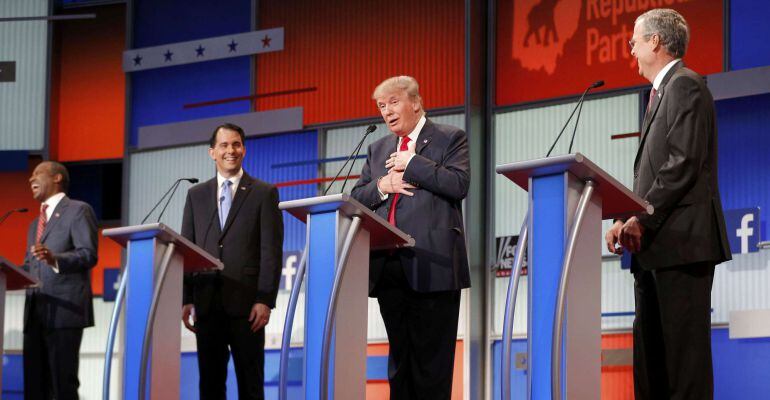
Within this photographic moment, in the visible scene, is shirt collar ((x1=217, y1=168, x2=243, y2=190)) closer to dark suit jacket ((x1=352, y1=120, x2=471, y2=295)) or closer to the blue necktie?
the blue necktie

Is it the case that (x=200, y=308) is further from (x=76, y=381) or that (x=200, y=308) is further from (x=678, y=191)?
(x=678, y=191)

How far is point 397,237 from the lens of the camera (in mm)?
3260

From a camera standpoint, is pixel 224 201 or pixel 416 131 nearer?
pixel 416 131

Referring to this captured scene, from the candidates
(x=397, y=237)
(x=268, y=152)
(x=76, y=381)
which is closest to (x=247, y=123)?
(x=268, y=152)

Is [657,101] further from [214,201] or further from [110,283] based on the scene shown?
[110,283]

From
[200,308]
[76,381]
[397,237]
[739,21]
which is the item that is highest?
[739,21]

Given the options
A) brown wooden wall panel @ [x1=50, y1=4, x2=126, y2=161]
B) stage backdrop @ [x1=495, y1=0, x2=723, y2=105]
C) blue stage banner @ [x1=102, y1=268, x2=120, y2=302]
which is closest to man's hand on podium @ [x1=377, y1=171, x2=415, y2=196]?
stage backdrop @ [x1=495, y1=0, x2=723, y2=105]

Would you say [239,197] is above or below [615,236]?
above

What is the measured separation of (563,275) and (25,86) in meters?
6.01

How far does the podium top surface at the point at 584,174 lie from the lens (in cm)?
264

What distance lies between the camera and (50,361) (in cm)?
519

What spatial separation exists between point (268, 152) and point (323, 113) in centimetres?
48

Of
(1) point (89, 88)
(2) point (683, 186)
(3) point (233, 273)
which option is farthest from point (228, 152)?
(1) point (89, 88)

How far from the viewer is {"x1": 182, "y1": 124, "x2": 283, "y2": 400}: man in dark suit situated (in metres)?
4.31
